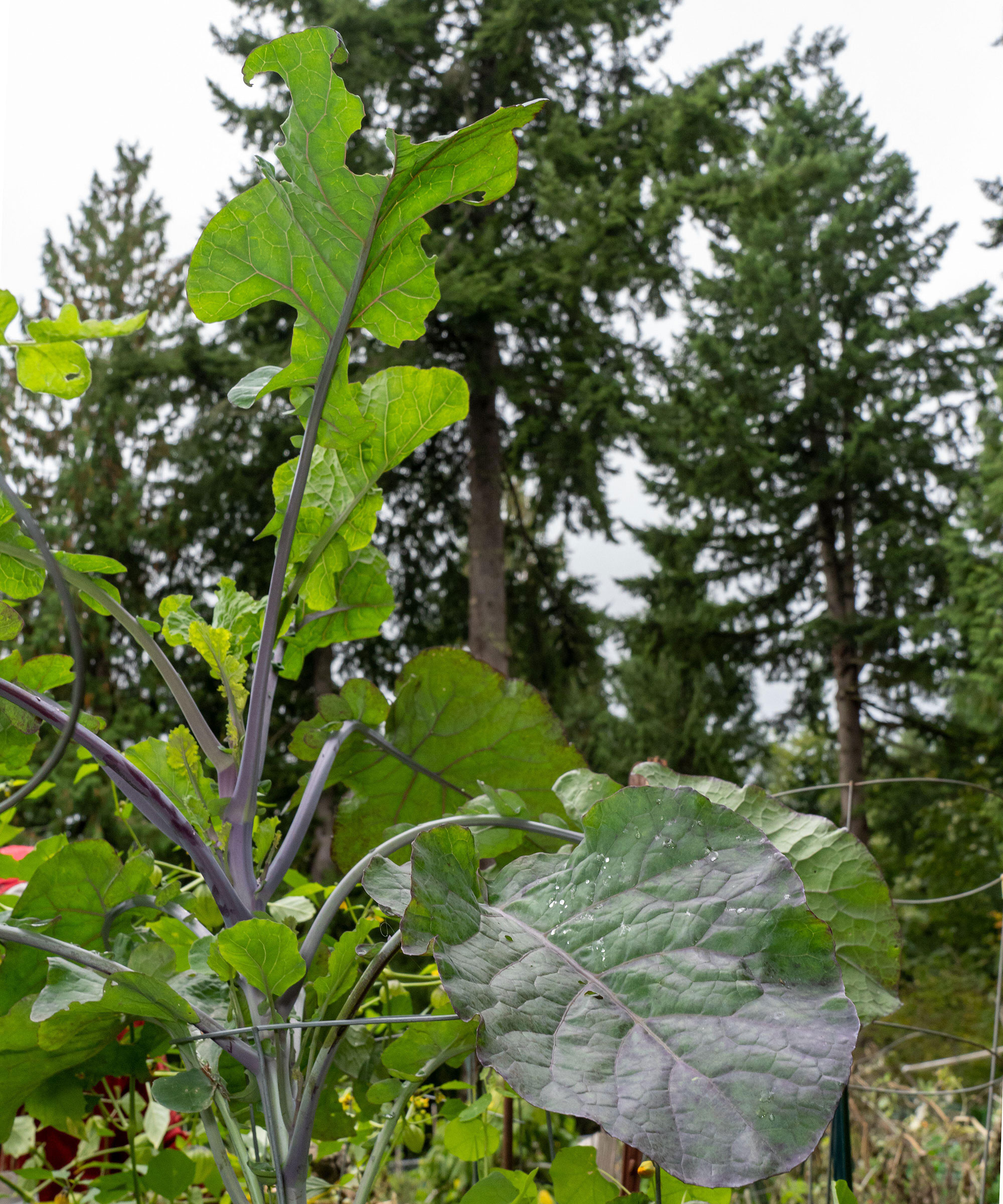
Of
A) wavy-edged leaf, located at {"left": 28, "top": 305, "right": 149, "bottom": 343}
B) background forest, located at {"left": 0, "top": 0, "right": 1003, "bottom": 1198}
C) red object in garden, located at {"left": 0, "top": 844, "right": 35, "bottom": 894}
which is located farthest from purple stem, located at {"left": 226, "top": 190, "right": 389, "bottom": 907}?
background forest, located at {"left": 0, "top": 0, "right": 1003, "bottom": 1198}

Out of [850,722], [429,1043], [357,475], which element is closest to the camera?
[429,1043]

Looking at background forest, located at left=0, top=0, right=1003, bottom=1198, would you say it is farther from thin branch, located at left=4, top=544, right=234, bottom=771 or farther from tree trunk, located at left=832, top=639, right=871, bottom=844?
thin branch, located at left=4, top=544, right=234, bottom=771

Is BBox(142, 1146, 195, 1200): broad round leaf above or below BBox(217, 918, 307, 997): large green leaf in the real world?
below

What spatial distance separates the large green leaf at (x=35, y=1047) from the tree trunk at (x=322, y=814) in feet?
16.7

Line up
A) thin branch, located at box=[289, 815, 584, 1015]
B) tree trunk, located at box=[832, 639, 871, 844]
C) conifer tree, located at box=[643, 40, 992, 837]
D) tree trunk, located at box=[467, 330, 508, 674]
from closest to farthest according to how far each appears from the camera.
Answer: thin branch, located at box=[289, 815, 584, 1015] < tree trunk, located at box=[467, 330, 508, 674] < tree trunk, located at box=[832, 639, 871, 844] < conifer tree, located at box=[643, 40, 992, 837]

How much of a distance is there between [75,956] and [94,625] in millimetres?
6549

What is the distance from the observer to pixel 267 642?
388mm

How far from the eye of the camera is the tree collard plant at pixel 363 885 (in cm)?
24

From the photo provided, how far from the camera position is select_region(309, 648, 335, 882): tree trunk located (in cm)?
552

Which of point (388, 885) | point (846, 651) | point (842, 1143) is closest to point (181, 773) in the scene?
point (388, 885)

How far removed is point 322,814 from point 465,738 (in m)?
5.50

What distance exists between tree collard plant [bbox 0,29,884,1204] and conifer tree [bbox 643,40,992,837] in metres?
7.15

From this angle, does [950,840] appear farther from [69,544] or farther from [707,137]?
[69,544]

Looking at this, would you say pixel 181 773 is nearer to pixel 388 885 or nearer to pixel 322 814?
pixel 388 885
